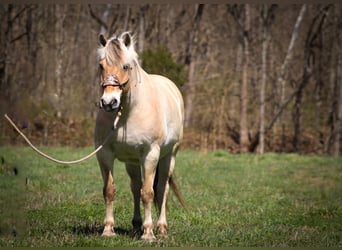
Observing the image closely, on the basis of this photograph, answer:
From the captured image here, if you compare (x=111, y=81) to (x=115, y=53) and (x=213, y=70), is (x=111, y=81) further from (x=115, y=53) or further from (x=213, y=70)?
(x=213, y=70)

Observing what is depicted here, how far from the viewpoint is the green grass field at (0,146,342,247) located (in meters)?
5.62

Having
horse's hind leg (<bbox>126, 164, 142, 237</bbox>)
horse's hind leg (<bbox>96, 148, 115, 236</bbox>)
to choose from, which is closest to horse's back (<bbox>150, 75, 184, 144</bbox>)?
horse's hind leg (<bbox>126, 164, 142, 237</bbox>)

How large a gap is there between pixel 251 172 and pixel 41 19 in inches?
693

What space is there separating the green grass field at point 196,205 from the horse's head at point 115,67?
0.98 m

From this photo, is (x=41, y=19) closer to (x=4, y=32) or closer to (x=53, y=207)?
(x=4, y=32)

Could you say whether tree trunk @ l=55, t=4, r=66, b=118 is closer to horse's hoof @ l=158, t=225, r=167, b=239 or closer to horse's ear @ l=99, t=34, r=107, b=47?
horse's hoof @ l=158, t=225, r=167, b=239

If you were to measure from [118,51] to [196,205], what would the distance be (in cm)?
415

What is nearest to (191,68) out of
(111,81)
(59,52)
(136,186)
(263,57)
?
(263,57)

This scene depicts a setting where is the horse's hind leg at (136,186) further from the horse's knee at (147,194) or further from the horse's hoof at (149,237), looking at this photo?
the horse's hoof at (149,237)

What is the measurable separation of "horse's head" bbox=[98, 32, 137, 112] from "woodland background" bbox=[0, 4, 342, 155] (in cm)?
1328

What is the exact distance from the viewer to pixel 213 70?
1379 inches

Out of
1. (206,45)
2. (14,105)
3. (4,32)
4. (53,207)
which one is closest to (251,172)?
(53,207)

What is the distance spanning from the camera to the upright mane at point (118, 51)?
6.26 metres

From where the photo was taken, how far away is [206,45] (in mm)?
35469
